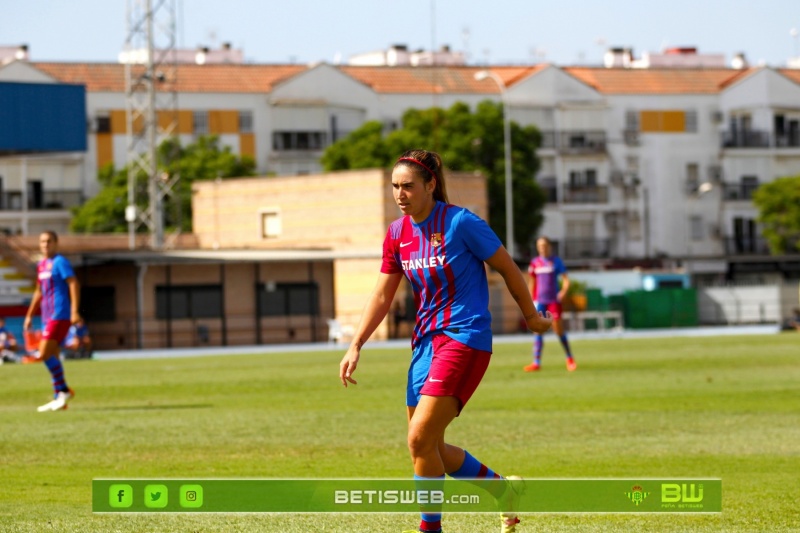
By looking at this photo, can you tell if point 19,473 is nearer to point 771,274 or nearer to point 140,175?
point 140,175

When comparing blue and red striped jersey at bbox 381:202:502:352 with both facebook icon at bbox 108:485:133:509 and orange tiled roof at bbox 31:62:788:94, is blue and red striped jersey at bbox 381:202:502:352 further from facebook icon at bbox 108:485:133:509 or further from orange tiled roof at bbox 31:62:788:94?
orange tiled roof at bbox 31:62:788:94

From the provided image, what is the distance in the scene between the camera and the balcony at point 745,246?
305 feet

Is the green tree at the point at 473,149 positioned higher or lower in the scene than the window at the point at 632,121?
lower

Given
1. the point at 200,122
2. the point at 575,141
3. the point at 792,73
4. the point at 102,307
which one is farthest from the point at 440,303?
the point at 792,73

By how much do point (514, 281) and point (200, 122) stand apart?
7926 cm

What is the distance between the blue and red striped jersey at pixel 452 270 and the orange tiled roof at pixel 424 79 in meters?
81.2

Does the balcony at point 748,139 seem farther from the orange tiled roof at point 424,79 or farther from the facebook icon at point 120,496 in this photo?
the facebook icon at point 120,496

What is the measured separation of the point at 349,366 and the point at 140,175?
69263 mm

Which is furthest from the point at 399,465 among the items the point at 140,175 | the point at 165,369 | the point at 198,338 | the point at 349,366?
the point at 140,175

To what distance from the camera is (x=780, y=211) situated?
Answer: 88.9m

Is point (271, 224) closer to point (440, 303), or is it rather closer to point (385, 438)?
point (385, 438)

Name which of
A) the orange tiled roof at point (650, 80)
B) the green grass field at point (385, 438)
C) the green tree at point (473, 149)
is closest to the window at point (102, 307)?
the green tree at point (473, 149)

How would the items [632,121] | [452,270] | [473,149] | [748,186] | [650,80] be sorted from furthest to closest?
[748,186]
[650,80]
[632,121]
[473,149]
[452,270]

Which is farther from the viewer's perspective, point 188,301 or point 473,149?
point 473,149
